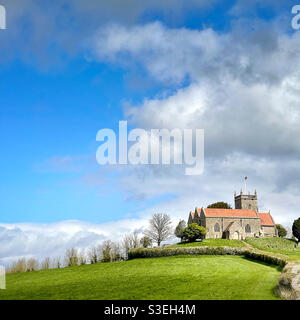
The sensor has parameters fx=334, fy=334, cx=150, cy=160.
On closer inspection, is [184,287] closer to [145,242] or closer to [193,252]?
[193,252]

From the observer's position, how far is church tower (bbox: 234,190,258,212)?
9256cm

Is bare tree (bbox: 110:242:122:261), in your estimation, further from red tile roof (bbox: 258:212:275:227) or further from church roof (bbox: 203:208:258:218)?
red tile roof (bbox: 258:212:275:227)

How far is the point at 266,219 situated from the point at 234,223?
44.6ft

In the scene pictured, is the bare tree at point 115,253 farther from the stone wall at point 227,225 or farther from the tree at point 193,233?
the stone wall at point 227,225

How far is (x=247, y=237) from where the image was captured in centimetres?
7869

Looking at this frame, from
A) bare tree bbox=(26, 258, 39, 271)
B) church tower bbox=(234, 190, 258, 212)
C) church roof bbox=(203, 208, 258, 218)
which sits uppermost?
church tower bbox=(234, 190, 258, 212)

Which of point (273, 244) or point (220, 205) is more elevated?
point (220, 205)

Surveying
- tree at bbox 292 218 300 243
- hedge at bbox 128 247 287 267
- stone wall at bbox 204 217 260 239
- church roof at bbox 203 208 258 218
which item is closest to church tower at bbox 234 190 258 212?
church roof at bbox 203 208 258 218

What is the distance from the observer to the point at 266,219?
87250mm

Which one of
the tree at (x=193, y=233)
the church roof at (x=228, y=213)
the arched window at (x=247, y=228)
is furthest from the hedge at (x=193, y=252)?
the arched window at (x=247, y=228)

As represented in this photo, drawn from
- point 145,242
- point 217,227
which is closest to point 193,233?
point 145,242

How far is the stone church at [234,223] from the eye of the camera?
78.9 metres
